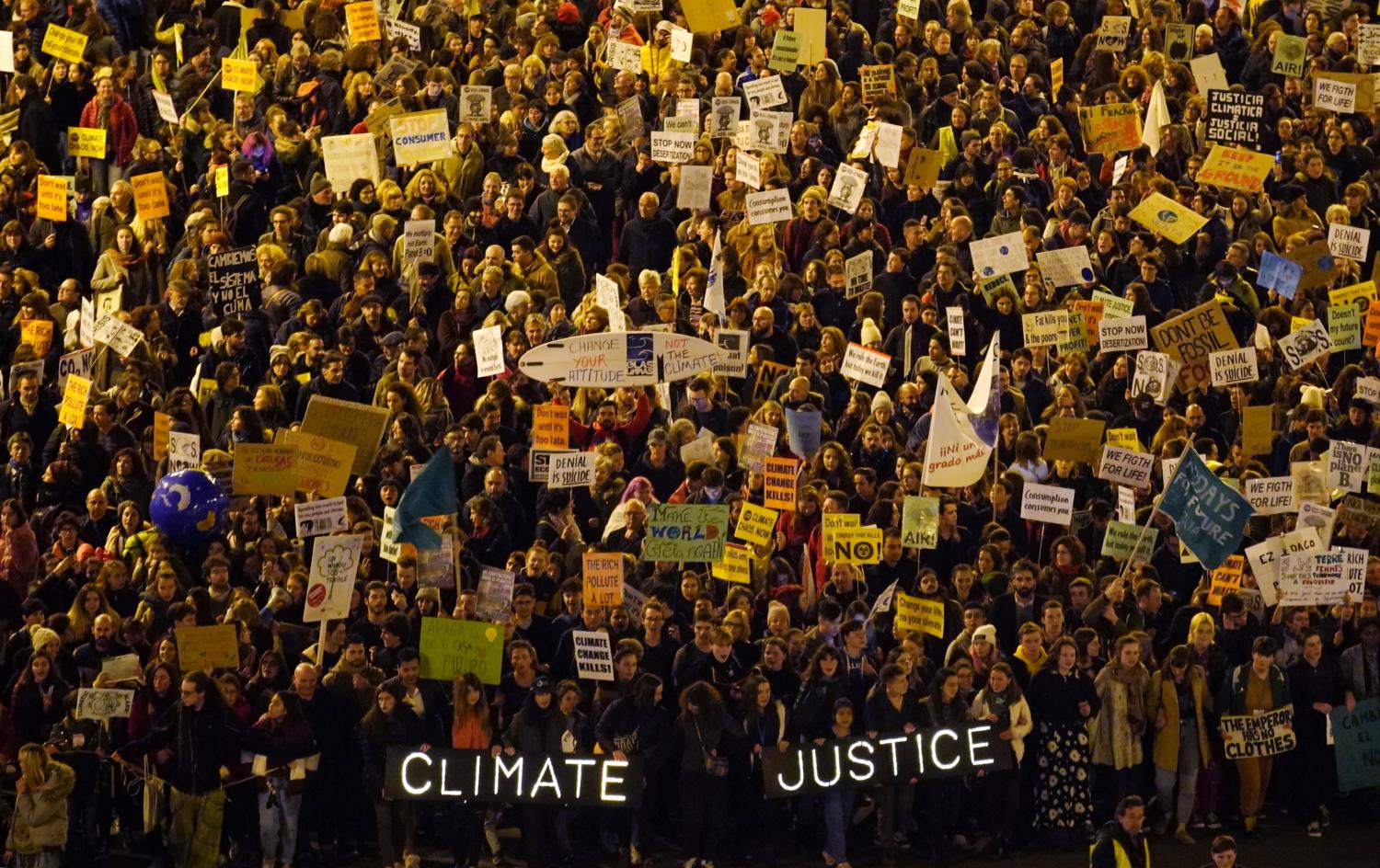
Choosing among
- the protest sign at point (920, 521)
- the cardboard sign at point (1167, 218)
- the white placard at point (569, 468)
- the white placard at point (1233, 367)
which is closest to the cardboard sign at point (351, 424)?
the white placard at point (569, 468)

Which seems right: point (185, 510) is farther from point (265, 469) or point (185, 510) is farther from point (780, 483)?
point (780, 483)

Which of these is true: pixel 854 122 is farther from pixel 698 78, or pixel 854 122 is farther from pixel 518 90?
pixel 518 90

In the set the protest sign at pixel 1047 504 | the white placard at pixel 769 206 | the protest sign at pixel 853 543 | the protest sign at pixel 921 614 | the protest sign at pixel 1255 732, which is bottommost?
the protest sign at pixel 1255 732

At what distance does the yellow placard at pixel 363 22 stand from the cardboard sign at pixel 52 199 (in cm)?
329

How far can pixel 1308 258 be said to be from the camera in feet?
72.1

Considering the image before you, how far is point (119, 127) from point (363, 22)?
2448mm

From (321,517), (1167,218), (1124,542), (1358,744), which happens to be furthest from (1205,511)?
(321,517)

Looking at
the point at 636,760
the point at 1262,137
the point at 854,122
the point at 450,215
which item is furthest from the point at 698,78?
the point at 636,760

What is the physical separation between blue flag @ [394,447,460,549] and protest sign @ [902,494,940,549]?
306cm

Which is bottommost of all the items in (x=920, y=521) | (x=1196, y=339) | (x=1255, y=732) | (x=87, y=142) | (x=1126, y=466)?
(x=1255, y=732)

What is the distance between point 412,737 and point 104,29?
1046cm

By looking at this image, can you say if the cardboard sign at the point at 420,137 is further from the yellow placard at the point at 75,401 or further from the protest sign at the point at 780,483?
the protest sign at the point at 780,483

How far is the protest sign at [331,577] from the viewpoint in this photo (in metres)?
17.6

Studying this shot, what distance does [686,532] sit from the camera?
1819 cm
